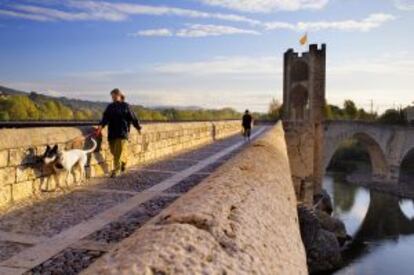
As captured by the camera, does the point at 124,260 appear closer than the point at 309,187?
Yes

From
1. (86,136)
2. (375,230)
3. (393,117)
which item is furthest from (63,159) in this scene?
(393,117)

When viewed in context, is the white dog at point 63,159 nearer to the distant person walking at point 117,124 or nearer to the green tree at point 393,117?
the distant person walking at point 117,124

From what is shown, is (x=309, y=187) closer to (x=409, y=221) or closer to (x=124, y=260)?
(x=409, y=221)

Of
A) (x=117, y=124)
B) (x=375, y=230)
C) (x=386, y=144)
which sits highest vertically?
(x=117, y=124)

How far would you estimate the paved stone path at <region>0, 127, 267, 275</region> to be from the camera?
3.24 meters

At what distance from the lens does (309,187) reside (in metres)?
32.4

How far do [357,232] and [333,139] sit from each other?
17.3 m

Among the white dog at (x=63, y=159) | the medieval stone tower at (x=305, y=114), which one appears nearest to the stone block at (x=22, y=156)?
the white dog at (x=63, y=159)

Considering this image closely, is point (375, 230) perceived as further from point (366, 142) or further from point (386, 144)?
point (366, 142)

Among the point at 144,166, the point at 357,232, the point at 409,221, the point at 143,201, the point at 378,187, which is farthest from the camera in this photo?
the point at 378,187

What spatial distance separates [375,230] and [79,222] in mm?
24343

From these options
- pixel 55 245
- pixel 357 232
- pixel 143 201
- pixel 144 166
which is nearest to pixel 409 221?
pixel 357 232

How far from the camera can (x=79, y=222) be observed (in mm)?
4305

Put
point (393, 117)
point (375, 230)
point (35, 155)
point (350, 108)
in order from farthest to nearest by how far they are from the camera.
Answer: point (350, 108), point (393, 117), point (375, 230), point (35, 155)
